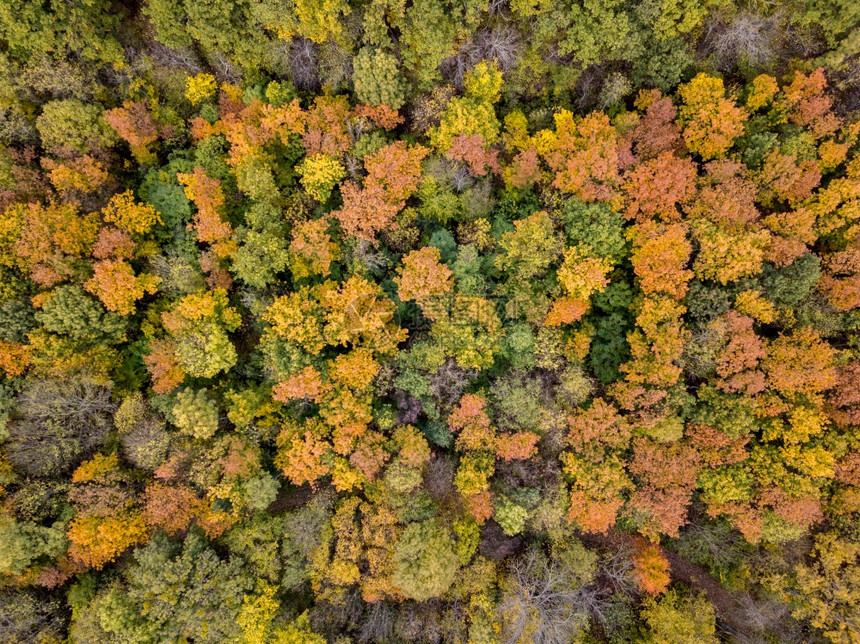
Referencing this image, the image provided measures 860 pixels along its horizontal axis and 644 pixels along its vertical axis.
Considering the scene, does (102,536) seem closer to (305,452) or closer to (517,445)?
(305,452)

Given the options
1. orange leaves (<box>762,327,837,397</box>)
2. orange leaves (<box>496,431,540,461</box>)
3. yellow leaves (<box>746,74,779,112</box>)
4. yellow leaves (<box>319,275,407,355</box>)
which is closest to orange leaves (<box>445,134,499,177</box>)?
yellow leaves (<box>319,275,407,355</box>)

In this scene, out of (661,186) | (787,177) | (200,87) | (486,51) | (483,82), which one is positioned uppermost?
(486,51)

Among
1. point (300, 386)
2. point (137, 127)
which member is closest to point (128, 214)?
point (137, 127)

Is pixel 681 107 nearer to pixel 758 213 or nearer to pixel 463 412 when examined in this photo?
pixel 758 213

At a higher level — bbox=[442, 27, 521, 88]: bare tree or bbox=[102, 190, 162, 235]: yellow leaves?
bbox=[442, 27, 521, 88]: bare tree

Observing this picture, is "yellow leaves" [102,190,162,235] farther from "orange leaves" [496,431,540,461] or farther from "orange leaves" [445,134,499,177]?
"orange leaves" [496,431,540,461]

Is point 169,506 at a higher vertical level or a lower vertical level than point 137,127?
lower
